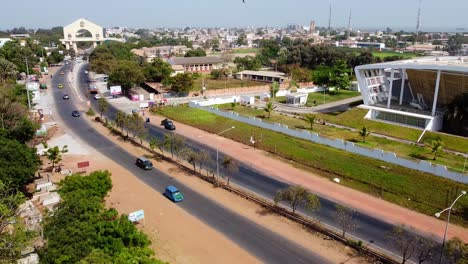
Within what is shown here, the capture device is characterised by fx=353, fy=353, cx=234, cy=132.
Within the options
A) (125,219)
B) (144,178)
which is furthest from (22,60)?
(125,219)

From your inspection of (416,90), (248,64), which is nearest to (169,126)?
(416,90)

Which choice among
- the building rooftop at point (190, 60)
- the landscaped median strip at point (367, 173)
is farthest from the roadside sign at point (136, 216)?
the building rooftop at point (190, 60)

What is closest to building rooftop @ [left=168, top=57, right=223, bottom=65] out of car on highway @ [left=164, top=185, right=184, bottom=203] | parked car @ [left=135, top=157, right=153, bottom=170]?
parked car @ [left=135, top=157, right=153, bottom=170]

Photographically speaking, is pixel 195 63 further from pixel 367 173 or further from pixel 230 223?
pixel 230 223

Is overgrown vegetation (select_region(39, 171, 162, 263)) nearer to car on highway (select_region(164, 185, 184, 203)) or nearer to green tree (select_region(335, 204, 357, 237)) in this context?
car on highway (select_region(164, 185, 184, 203))

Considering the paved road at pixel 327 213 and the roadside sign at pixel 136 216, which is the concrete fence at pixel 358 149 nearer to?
the paved road at pixel 327 213

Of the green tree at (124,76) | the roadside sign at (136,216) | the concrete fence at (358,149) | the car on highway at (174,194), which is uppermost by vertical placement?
the green tree at (124,76)
